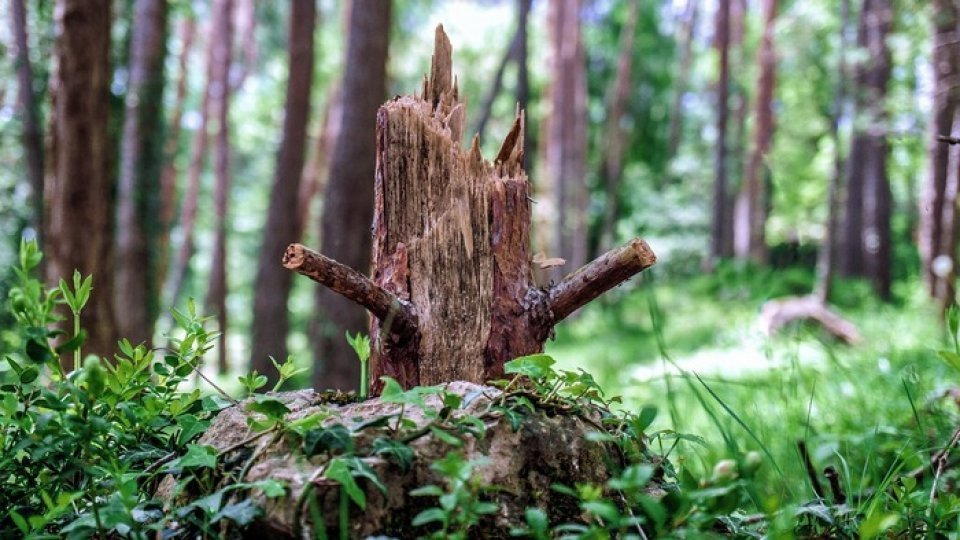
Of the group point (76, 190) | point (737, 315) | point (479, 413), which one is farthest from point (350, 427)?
point (737, 315)

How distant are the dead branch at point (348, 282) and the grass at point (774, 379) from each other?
1.95 feet

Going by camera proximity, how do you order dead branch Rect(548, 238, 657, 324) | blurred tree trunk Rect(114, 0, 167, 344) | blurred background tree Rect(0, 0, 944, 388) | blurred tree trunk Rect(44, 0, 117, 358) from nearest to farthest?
dead branch Rect(548, 238, 657, 324)
blurred tree trunk Rect(44, 0, 117, 358)
blurred background tree Rect(0, 0, 944, 388)
blurred tree trunk Rect(114, 0, 167, 344)

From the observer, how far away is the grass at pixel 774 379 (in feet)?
6.80

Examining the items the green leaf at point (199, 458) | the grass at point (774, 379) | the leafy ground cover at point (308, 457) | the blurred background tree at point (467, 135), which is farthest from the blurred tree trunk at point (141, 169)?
the green leaf at point (199, 458)

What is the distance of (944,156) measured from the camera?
10.1 meters

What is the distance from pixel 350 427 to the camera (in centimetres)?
148

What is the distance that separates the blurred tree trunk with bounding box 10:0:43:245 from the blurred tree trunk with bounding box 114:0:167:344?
1.69 metres

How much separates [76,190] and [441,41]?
4.31 metres

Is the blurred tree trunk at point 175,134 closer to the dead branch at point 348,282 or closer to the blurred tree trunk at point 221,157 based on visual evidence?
the blurred tree trunk at point 221,157

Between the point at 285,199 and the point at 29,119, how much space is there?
3727 millimetres

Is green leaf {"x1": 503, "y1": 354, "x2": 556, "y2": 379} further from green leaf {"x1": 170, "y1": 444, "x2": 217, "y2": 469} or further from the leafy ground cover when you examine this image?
green leaf {"x1": 170, "y1": 444, "x2": 217, "y2": 469}

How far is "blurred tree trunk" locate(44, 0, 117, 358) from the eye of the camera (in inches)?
216

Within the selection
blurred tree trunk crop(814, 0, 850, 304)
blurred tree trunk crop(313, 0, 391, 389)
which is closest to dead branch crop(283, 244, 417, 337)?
blurred tree trunk crop(313, 0, 391, 389)

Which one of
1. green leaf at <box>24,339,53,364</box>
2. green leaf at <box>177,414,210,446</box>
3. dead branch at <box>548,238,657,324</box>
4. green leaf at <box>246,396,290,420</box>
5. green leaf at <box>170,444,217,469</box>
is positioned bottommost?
green leaf at <box>177,414,210,446</box>
